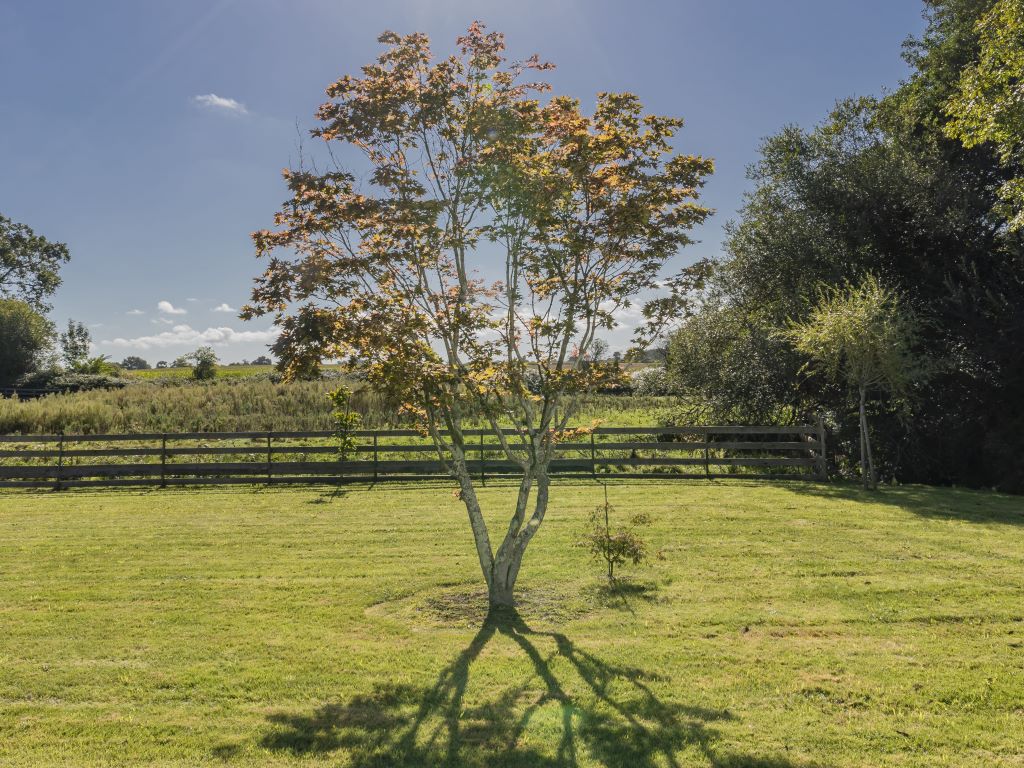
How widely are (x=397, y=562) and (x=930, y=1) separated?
22.1 meters

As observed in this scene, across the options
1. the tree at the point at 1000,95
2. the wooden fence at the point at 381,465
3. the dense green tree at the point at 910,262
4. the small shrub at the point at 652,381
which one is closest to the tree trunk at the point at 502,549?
the wooden fence at the point at 381,465

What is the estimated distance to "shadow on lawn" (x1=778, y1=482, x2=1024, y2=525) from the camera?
1300cm

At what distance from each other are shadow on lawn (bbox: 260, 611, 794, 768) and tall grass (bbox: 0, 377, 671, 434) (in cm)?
1733

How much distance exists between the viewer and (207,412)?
28.1 meters

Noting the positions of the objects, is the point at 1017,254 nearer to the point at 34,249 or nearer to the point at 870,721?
the point at 870,721

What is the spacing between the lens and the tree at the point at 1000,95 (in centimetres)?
1220

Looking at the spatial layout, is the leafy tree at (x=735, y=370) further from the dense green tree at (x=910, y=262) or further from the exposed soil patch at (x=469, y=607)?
the exposed soil patch at (x=469, y=607)

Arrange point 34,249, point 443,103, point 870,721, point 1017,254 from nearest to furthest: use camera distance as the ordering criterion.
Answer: point 870,721 < point 443,103 < point 1017,254 < point 34,249

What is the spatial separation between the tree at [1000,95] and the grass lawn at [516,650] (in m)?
7.17

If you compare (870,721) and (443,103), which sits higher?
(443,103)

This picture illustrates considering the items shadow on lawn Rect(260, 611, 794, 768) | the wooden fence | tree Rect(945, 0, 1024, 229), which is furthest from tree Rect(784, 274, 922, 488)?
shadow on lawn Rect(260, 611, 794, 768)

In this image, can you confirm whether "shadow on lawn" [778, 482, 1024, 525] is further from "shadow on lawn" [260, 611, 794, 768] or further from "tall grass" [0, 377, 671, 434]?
"shadow on lawn" [260, 611, 794, 768]

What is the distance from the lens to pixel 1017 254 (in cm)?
1633

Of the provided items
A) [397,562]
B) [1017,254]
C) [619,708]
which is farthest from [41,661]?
[1017,254]
